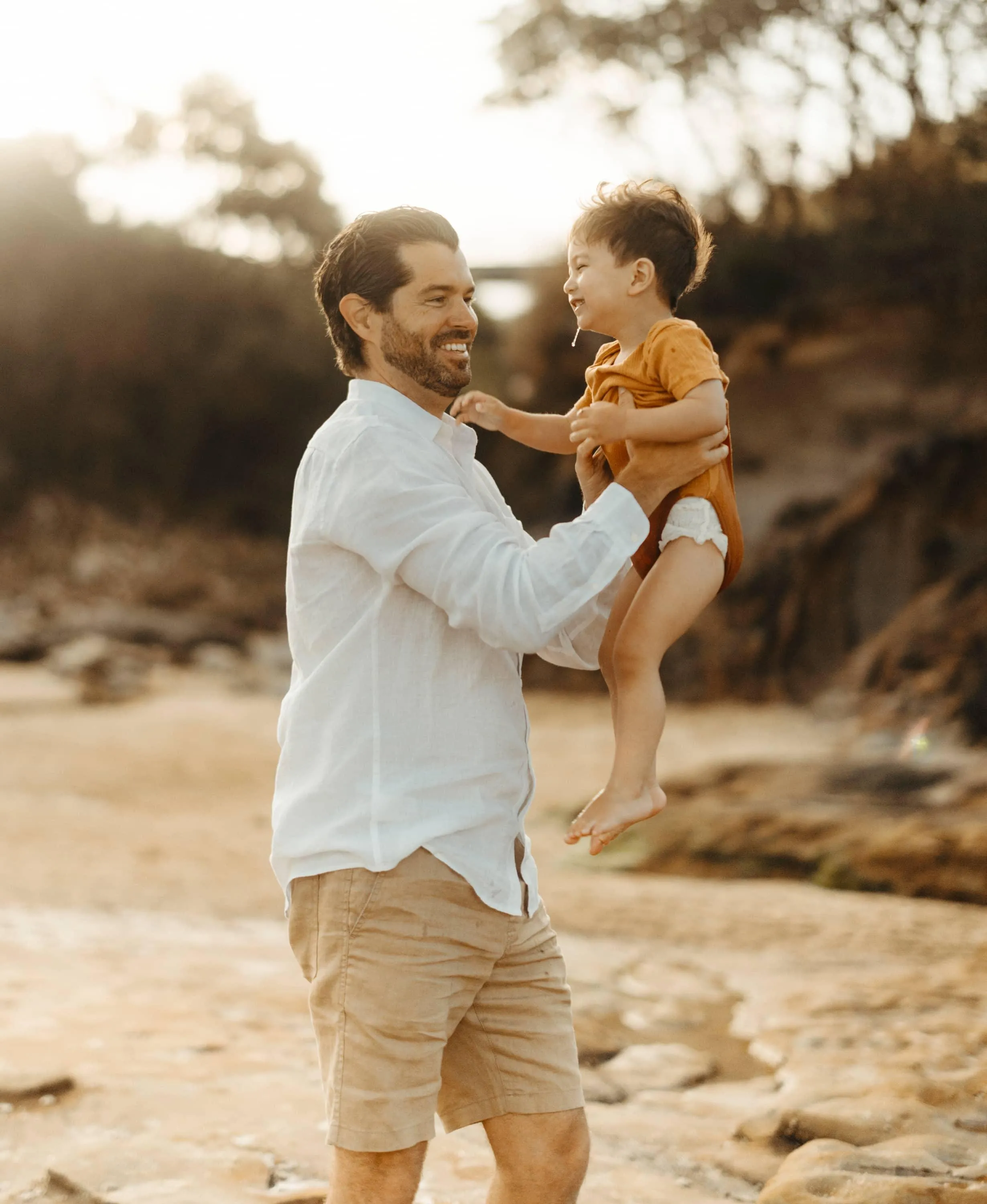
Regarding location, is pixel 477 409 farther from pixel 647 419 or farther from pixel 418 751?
pixel 418 751

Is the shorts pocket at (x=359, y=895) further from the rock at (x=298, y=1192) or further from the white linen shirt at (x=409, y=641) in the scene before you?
the rock at (x=298, y=1192)

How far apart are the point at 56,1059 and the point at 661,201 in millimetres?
2940

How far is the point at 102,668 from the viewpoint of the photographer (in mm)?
13648

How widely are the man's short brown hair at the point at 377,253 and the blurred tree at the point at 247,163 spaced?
24.3m

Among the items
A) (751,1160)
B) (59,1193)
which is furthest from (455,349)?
(751,1160)

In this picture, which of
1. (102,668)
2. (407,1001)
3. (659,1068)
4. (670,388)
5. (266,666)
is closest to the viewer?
(407,1001)

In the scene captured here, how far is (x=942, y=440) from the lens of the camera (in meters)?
12.8

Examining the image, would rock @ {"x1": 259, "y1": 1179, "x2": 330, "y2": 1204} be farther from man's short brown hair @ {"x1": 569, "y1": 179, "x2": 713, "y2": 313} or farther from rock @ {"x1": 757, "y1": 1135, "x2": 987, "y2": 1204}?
man's short brown hair @ {"x1": 569, "y1": 179, "x2": 713, "y2": 313}

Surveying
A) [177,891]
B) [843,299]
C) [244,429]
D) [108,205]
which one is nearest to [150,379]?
[244,429]

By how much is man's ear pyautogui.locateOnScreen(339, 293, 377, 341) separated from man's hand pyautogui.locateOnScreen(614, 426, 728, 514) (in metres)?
0.48

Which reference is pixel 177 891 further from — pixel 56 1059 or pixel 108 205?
pixel 108 205

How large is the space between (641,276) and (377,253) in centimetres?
50

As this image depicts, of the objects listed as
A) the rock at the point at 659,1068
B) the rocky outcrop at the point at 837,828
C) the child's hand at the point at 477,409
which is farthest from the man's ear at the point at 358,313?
the rocky outcrop at the point at 837,828

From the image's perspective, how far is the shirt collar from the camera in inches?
82.0
